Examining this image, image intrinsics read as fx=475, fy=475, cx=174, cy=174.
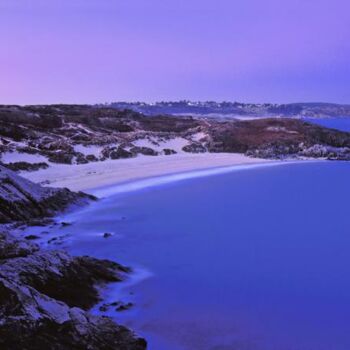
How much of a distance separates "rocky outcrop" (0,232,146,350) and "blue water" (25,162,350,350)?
32.6 inches

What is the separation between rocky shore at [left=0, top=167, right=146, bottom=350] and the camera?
611cm

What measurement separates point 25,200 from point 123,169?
13997 mm

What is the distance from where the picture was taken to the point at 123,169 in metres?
29.8

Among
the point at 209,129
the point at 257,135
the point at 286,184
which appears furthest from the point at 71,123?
the point at 286,184

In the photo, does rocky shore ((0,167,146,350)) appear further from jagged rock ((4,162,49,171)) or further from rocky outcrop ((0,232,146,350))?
jagged rock ((4,162,49,171))

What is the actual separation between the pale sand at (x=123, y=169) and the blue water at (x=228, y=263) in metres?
3.01

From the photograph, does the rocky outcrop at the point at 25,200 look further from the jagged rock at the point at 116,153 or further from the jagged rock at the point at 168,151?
the jagged rock at the point at 168,151

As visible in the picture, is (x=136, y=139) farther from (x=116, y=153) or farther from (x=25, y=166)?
(x=25, y=166)

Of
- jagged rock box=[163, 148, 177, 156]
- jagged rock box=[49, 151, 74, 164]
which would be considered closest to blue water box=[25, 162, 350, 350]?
jagged rock box=[49, 151, 74, 164]

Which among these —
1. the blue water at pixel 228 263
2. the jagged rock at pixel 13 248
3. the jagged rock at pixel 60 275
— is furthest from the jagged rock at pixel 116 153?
the jagged rock at pixel 13 248

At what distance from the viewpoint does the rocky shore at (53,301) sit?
611 cm

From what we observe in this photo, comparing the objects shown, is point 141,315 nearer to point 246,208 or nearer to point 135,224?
point 135,224

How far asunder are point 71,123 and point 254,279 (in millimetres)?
37161

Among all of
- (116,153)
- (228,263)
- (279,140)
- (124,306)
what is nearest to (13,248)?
(124,306)
